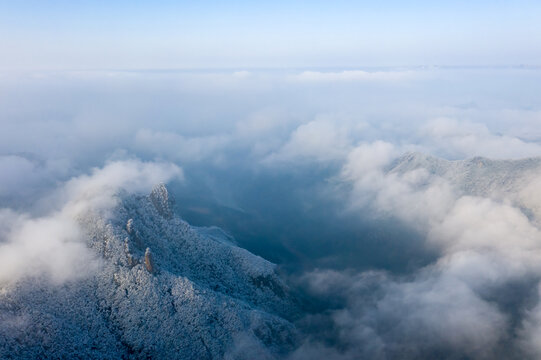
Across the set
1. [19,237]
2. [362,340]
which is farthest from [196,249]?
[362,340]

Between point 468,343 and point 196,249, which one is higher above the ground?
point 196,249

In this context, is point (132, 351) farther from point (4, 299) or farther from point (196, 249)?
point (196, 249)

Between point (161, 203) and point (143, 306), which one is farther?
point (161, 203)

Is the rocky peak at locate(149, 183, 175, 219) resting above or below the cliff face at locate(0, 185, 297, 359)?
above

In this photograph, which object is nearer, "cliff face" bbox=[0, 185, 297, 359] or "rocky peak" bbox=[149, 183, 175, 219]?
"cliff face" bbox=[0, 185, 297, 359]

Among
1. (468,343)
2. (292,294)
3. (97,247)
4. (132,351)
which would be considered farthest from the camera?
(292,294)

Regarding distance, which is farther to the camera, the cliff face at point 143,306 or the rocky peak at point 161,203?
the rocky peak at point 161,203

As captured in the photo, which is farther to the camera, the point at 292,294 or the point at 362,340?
the point at 292,294

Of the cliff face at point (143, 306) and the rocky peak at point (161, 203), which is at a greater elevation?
Answer: the rocky peak at point (161, 203)
